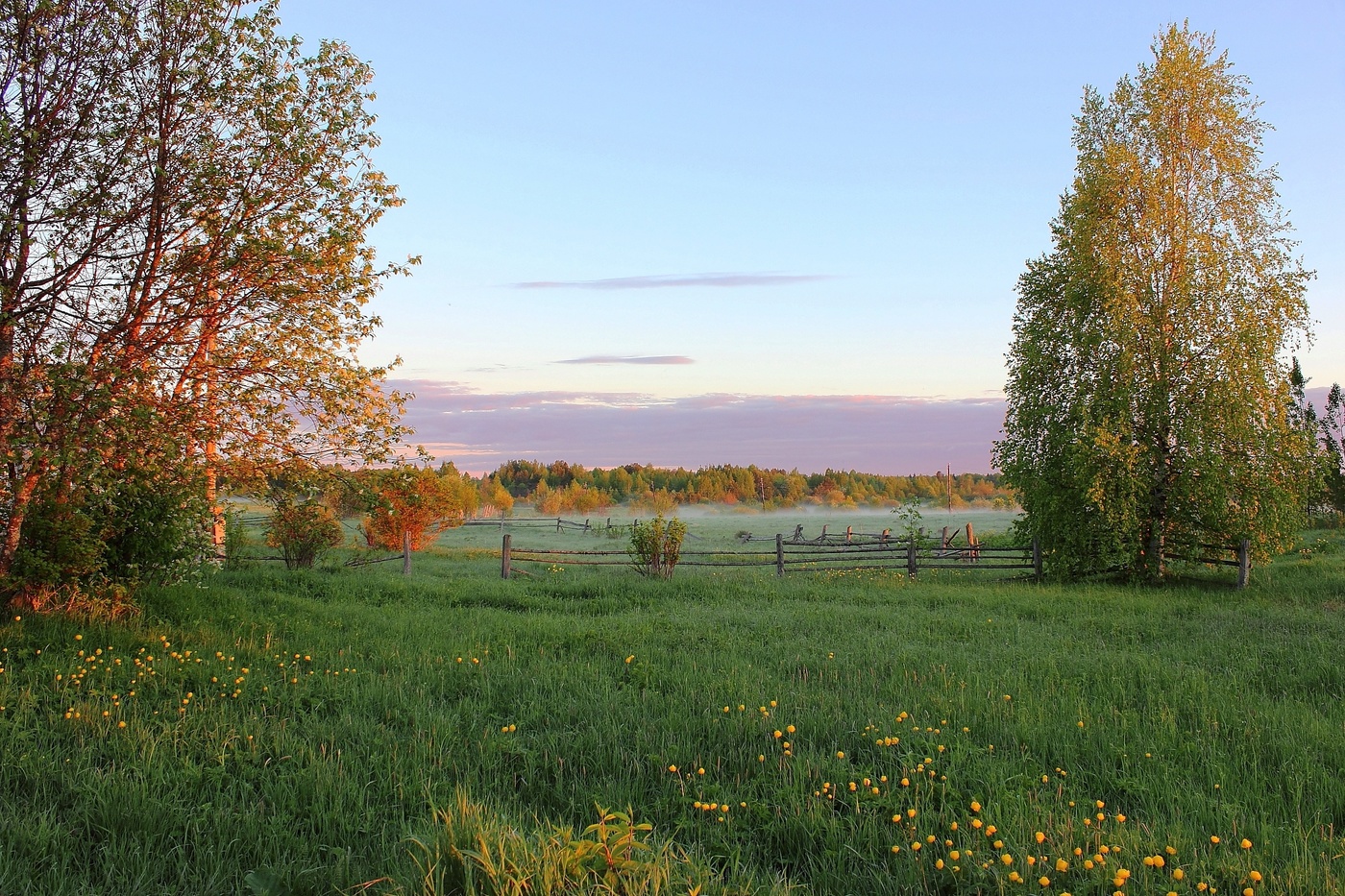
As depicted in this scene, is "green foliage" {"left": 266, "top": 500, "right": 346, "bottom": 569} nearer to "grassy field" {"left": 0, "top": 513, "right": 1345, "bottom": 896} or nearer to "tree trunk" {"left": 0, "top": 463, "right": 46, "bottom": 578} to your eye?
"grassy field" {"left": 0, "top": 513, "right": 1345, "bottom": 896}

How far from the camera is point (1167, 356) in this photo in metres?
Result: 17.7

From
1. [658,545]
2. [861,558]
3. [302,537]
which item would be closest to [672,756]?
[658,545]

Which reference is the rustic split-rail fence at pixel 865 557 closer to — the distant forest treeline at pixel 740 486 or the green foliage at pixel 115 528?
the green foliage at pixel 115 528

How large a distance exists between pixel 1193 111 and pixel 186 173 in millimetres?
20987

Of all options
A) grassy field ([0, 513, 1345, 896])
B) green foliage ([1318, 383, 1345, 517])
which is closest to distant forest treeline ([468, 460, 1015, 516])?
green foliage ([1318, 383, 1345, 517])

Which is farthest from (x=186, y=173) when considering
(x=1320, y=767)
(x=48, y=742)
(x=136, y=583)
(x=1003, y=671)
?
(x=1320, y=767)

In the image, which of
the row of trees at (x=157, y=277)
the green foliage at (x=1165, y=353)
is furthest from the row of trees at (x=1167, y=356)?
the row of trees at (x=157, y=277)

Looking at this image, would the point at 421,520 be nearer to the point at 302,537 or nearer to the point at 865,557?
the point at 302,537

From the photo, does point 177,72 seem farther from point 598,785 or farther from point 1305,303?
point 1305,303

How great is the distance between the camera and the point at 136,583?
1023 cm

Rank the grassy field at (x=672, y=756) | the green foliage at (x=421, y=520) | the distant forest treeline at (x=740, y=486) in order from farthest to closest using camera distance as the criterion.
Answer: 1. the distant forest treeline at (x=740, y=486)
2. the green foliage at (x=421, y=520)
3. the grassy field at (x=672, y=756)

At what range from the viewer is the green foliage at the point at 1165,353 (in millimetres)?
17141

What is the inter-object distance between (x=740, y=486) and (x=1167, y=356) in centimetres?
10409

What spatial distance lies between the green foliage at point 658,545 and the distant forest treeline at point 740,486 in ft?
259
